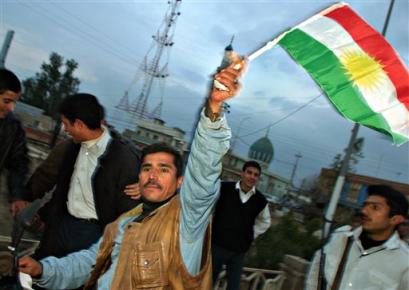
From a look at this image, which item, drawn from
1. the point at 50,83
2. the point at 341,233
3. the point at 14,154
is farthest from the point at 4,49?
the point at 50,83

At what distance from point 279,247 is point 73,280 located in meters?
4.66

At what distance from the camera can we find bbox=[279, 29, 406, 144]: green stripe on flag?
121 inches

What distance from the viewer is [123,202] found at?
2969mm

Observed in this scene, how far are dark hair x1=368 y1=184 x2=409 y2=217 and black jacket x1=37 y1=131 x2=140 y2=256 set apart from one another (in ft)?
6.05

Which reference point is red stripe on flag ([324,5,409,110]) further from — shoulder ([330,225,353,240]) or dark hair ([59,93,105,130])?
dark hair ([59,93,105,130])

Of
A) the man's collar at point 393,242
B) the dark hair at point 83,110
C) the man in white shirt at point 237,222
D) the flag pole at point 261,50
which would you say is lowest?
the man in white shirt at point 237,222

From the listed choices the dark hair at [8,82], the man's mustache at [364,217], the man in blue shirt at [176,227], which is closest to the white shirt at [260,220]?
the man's mustache at [364,217]

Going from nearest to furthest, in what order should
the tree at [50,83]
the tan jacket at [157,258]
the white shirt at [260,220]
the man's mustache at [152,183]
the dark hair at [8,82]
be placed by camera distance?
the tan jacket at [157,258] < the man's mustache at [152,183] < the dark hair at [8,82] < the white shirt at [260,220] < the tree at [50,83]

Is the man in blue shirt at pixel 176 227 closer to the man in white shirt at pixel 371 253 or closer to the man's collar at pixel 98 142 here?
the man's collar at pixel 98 142

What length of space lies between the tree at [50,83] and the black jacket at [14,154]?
177ft

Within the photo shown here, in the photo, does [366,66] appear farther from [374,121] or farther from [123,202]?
[123,202]

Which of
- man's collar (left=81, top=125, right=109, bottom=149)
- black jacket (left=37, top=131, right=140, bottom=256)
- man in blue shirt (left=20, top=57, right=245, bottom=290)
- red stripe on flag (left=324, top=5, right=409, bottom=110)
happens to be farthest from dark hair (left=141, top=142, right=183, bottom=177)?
red stripe on flag (left=324, top=5, right=409, bottom=110)

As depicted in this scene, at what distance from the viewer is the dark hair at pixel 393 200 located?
2932 millimetres

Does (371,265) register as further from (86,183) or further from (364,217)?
(86,183)
